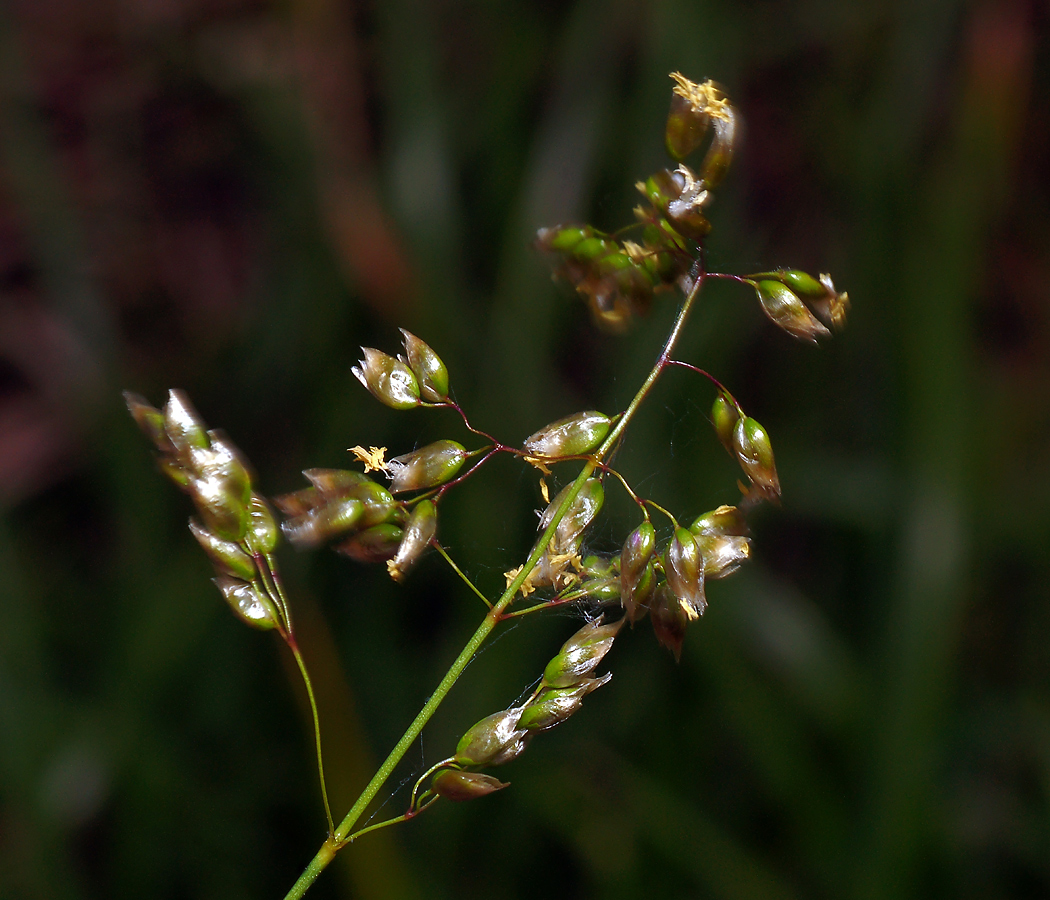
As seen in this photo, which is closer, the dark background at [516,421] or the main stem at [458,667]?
the main stem at [458,667]

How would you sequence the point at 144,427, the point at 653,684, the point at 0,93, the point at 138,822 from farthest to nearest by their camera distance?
1. the point at 0,93
2. the point at 653,684
3. the point at 138,822
4. the point at 144,427

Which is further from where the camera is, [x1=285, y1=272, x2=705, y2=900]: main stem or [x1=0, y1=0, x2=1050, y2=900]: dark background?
[x1=0, y1=0, x2=1050, y2=900]: dark background

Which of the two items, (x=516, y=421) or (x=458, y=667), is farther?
(x=516, y=421)

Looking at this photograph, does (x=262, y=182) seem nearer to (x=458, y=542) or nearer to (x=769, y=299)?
(x=458, y=542)

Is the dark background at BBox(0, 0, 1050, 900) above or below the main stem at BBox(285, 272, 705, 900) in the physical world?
below

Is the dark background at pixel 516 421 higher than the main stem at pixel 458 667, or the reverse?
the main stem at pixel 458 667

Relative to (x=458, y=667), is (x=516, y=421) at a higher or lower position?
lower

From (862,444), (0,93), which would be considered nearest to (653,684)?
(862,444)

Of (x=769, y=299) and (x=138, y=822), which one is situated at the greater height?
(x=769, y=299)
